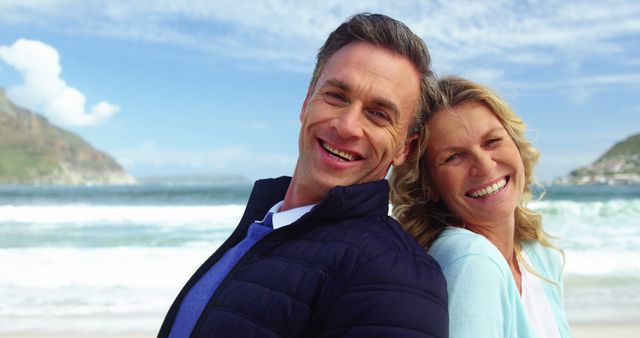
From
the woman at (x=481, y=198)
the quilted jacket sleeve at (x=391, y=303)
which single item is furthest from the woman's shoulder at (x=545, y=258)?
the quilted jacket sleeve at (x=391, y=303)

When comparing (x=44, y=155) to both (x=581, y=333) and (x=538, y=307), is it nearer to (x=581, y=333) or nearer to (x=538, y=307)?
(x=581, y=333)

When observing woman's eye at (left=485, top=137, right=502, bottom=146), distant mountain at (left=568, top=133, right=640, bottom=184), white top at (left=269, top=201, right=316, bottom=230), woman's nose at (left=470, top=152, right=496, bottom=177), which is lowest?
white top at (left=269, top=201, right=316, bottom=230)

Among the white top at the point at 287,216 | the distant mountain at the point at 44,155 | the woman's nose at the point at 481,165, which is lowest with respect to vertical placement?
the white top at the point at 287,216

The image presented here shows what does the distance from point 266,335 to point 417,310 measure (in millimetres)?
423

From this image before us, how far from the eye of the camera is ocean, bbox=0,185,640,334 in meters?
6.47

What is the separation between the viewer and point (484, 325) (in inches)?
67.9

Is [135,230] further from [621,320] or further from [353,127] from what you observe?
[353,127]

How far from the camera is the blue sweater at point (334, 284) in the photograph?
1572mm

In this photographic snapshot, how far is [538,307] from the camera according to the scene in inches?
84.7

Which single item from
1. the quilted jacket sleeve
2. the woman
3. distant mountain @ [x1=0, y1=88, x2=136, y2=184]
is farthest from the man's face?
distant mountain @ [x1=0, y1=88, x2=136, y2=184]

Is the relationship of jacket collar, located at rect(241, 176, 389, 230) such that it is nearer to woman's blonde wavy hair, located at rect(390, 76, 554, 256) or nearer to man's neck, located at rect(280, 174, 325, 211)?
man's neck, located at rect(280, 174, 325, 211)

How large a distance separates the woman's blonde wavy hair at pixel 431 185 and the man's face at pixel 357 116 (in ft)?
0.65

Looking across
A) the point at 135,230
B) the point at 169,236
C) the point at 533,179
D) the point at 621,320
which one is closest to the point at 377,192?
the point at 533,179

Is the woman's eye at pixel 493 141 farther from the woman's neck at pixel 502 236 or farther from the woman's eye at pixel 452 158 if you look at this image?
the woman's neck at pixel 502 236
